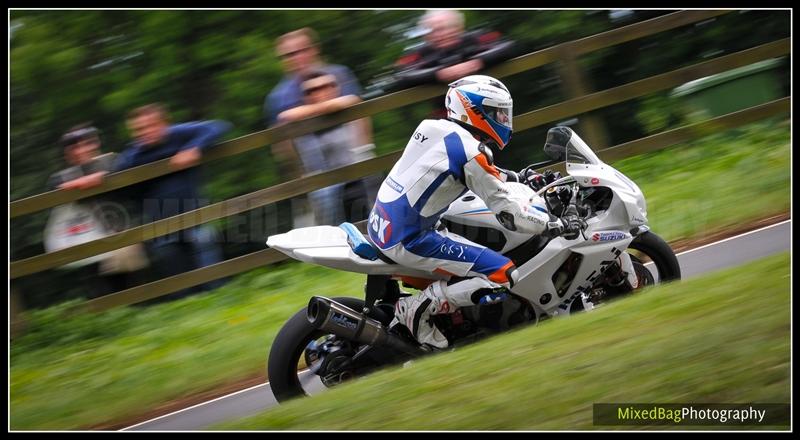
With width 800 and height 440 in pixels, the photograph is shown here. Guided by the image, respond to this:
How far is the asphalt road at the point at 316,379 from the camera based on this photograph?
6.64 metres

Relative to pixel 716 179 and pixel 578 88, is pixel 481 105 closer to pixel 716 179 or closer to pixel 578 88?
pixel 578 88

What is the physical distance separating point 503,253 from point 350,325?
3.48ft

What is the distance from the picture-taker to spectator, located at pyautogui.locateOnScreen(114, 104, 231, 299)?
8.66 meters

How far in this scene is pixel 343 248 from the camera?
20.1 feet

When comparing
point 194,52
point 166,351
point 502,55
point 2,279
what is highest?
point 194,52

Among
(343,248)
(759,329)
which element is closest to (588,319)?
(759,329)

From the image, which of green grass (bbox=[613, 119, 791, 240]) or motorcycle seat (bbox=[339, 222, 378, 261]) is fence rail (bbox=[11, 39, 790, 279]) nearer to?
green grass (bbox=[613, 119, 791, 240])

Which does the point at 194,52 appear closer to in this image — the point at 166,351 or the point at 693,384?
the point at 166,351

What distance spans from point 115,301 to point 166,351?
96 centimetres

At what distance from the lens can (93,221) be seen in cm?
881

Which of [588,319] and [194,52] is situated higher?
[194,52]

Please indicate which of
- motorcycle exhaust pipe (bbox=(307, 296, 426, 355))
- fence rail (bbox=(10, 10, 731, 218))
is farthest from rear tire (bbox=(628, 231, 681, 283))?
fence rail (bbox=(10, 10, 731, 218))

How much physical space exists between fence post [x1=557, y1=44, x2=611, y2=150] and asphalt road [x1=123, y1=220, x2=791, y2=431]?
6.14ft

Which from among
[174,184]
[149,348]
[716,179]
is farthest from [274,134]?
[716,179]
